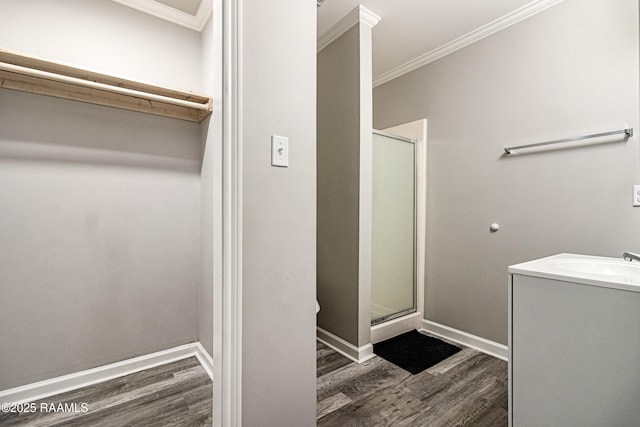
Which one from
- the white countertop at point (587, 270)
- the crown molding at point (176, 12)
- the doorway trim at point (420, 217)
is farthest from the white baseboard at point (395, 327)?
the crown molding at point (176, 12)

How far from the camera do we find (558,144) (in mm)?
1869

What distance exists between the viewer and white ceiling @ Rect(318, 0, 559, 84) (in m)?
2.00

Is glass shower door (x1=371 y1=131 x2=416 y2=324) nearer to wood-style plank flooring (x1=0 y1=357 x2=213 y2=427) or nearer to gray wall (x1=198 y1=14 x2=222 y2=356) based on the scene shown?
gray wall (x1=198 y1=14 x2=222 y2=356)

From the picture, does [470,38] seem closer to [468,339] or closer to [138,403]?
[468,339]

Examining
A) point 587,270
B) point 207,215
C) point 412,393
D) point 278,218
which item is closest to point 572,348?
point 587,270

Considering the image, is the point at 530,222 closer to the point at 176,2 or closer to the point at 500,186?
the point at 500,186

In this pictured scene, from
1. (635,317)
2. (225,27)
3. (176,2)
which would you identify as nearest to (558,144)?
(635,317)

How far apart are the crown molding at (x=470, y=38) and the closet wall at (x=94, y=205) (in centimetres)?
181

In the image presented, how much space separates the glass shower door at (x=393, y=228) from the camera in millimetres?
2383

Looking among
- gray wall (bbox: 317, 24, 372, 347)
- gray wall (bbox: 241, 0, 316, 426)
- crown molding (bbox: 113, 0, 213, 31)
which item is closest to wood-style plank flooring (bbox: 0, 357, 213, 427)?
gray wall (bbox: 241, 0, 316, 426)

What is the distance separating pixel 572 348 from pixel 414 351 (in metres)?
1.31

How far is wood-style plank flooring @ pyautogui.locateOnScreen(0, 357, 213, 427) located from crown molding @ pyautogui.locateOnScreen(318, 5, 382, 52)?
2.70 metres

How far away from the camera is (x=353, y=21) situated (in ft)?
7.13

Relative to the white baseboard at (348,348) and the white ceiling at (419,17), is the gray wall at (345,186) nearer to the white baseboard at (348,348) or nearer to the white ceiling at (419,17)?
the white baseboard at (348,348)
